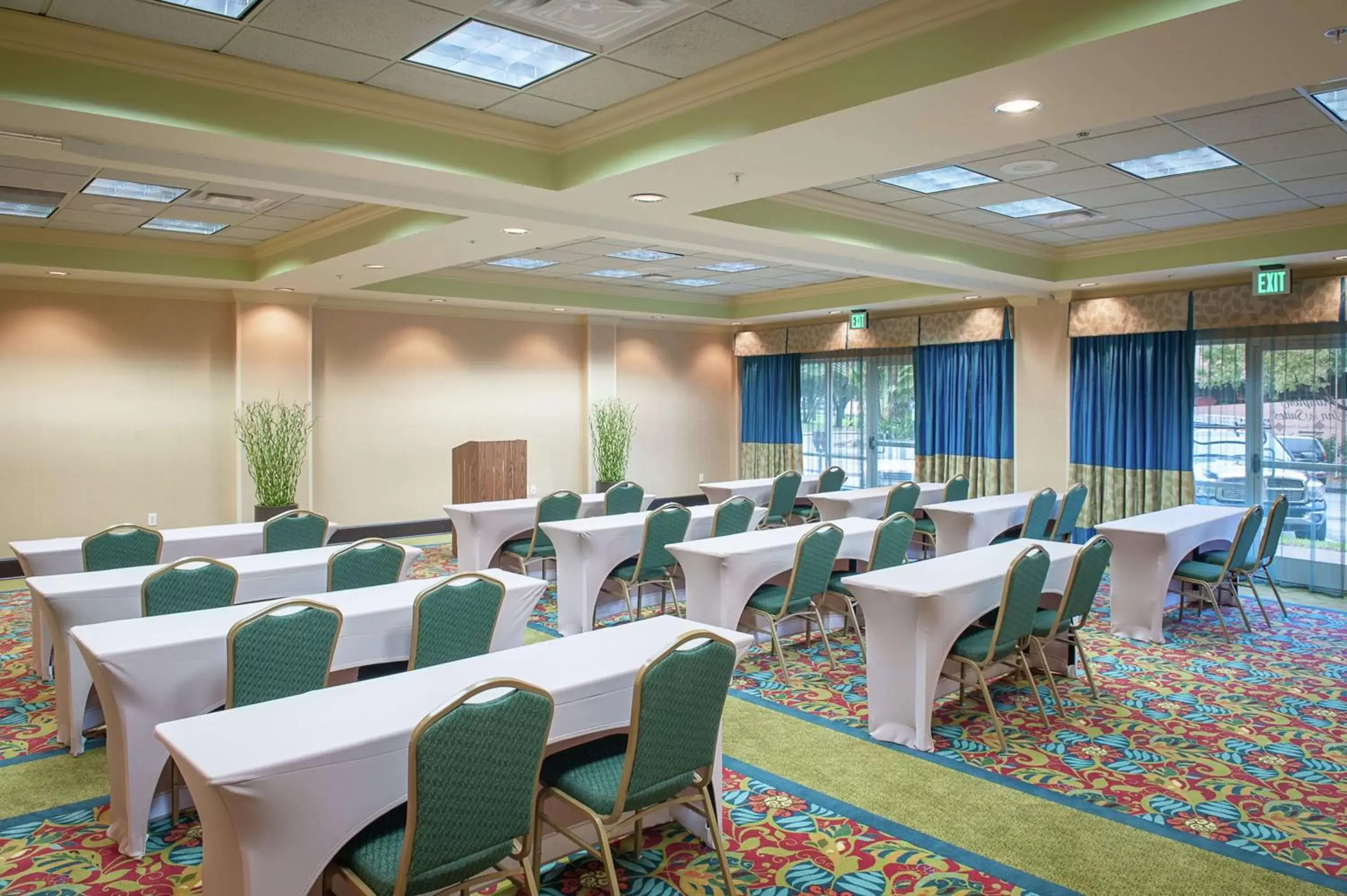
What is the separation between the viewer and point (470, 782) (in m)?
2.34

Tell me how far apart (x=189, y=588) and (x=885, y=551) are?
13.1ft

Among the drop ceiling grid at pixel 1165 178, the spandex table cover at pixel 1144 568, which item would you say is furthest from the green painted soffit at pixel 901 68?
the spandex table cover at pixel 1144 568

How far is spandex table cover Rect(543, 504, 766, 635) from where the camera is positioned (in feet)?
21.0

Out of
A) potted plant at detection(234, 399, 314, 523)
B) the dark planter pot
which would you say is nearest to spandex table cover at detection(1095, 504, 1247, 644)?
the dark planter pot

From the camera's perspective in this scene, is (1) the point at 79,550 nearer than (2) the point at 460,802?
No

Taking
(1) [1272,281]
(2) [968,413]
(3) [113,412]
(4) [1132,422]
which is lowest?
(4) [1132,422]

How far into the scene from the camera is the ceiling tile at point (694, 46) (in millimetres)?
3836

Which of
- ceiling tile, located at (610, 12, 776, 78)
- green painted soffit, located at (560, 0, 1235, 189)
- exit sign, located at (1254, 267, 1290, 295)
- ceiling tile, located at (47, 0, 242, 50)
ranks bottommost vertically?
exit sign, located at (1254, 267, 1290, 295)

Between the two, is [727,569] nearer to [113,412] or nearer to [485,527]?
[485,527]

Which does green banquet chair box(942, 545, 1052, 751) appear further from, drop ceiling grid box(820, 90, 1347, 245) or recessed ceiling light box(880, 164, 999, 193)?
recessed ceiling light box(880, 164, 999, 193)

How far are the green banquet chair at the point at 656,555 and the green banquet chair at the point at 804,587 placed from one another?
912 millimetres

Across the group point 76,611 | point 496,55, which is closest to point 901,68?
point 496,55

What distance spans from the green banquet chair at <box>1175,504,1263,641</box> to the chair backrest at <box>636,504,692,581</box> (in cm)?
367

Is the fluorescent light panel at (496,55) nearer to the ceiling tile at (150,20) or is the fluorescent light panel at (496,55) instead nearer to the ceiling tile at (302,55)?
the ceiling tile at (302,55)
